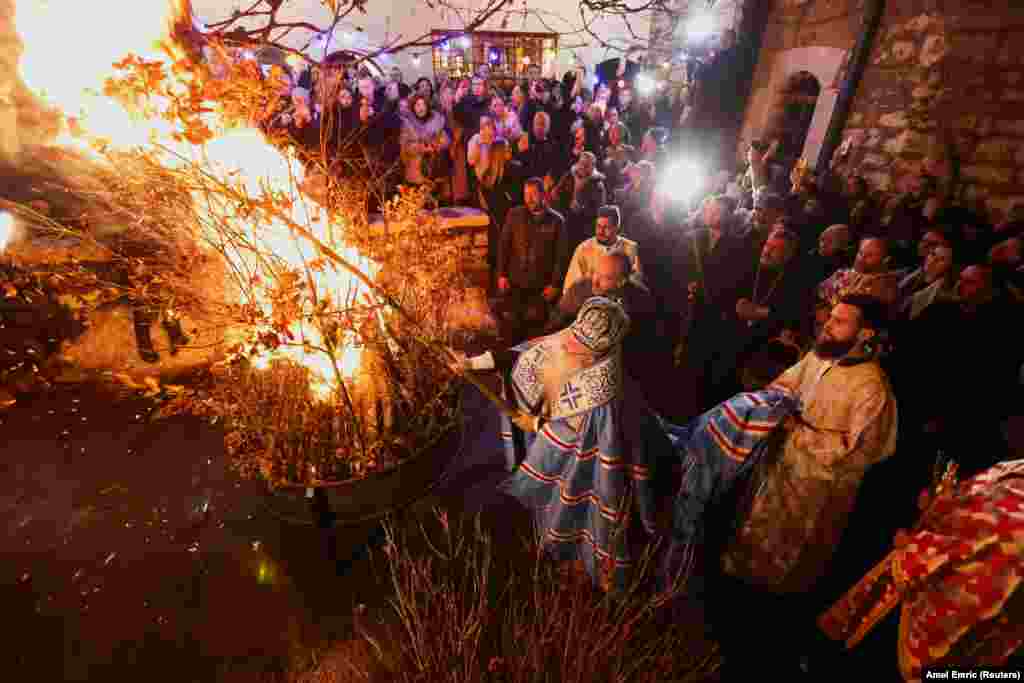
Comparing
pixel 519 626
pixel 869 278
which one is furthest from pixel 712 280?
pixel 519 626

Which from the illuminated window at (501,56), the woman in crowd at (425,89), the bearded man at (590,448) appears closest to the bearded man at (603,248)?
the bearded man at (590,448)

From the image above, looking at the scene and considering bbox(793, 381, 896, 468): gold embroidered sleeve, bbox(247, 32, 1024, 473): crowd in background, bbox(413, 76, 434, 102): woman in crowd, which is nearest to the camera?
bbox(793, 381, 896, 468): gold embroidered sleeve

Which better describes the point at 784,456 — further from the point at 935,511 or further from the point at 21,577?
the point at 21,577

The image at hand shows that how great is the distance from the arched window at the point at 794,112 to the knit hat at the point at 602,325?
9277 mm

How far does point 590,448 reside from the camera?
2.95 metres

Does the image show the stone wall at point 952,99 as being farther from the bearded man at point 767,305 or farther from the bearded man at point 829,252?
the bearded man at point 767,305

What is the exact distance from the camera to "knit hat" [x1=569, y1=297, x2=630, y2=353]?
2.83 m

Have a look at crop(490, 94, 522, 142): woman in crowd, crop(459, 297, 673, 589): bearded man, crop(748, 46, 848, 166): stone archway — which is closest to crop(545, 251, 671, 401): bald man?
crop(459, 297, 673, 589): bearded man

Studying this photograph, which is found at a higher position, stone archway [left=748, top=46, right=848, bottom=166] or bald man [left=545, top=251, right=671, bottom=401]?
stone archway [left=748, top=46, right=848, bottom=166]

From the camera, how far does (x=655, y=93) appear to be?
12977 mm

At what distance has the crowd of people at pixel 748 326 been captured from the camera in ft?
9.64

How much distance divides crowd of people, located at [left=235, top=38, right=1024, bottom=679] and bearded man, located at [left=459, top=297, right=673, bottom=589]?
13 millimetres

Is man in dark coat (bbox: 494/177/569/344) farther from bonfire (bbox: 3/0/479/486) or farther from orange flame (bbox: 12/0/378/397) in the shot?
orange flame (bbox: 12/0/378/397)

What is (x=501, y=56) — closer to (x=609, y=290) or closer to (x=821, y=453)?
(x=609, y=290)
